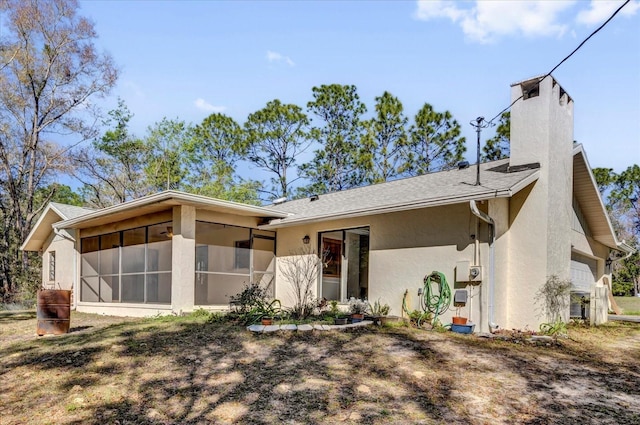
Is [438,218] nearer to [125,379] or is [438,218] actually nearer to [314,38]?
[314,38]

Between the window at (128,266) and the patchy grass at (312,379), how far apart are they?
13.3 feet

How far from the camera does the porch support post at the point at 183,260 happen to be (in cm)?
941

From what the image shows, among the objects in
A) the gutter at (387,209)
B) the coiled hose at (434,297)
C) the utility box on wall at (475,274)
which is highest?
the gutter at (387,209)

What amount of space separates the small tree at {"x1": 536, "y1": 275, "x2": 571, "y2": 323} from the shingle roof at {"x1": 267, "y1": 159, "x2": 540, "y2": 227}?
180 cm

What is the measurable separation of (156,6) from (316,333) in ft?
25.6

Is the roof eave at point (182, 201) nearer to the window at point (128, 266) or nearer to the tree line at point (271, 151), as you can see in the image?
the window at point (128, 266)

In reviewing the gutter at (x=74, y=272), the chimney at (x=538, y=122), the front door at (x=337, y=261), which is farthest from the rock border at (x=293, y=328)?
the gutter at (x=74, y=272)

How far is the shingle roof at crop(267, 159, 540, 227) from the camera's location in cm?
744

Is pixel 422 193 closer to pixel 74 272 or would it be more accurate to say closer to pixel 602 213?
pixel 602 213

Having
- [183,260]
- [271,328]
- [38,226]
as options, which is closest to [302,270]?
[183,260]

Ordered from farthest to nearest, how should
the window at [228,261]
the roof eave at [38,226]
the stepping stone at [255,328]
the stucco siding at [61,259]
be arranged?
the roof eave at [38,226] < the stucco siding at [61,259] < the window at [228,261] < the stepping stone at [255,328]

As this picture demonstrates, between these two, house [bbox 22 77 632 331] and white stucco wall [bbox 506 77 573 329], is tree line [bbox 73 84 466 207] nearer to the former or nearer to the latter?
house [bbox 22 77 632 331]

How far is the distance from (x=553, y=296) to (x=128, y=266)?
10.2 metres

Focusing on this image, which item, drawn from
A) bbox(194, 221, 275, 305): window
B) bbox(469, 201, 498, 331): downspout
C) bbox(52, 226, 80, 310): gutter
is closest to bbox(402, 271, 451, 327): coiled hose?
bbox(469, 201, 498, 331): downspout
